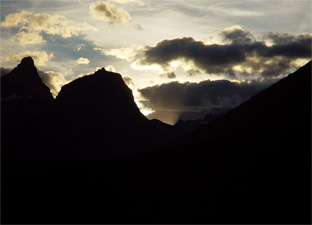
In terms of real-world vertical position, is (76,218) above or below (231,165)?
below

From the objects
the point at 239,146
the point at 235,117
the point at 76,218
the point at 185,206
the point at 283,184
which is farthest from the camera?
the point at 235,117

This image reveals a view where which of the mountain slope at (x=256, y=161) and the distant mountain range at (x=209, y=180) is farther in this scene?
the distant mountain range at (x=209, y=180)

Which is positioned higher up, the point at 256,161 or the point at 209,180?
the point at 256,161

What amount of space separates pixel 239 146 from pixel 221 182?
15.7 meters

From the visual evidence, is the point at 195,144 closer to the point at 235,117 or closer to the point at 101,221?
the point at 235,117

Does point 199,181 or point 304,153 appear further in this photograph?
point 199,181

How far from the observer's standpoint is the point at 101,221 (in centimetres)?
6303

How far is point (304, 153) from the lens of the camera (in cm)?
6256

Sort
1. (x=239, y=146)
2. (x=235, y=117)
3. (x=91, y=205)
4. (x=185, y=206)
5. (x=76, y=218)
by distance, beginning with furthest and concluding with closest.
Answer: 1. (x=235, y=117)
2. (x=239, y=146)
3. (x=91, y=205)
4. (x=76, y=218)
5. (x=185, y=206)

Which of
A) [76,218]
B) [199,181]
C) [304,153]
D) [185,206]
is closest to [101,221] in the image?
[76,218]

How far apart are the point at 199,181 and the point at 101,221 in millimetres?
24328

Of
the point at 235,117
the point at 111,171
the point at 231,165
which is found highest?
the point at 235,117

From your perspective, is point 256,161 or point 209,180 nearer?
point 256,161

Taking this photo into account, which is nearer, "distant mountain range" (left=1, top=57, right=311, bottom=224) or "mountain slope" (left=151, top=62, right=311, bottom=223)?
"mountain slope" (left=151, top=62, right=311, bottom=223)
